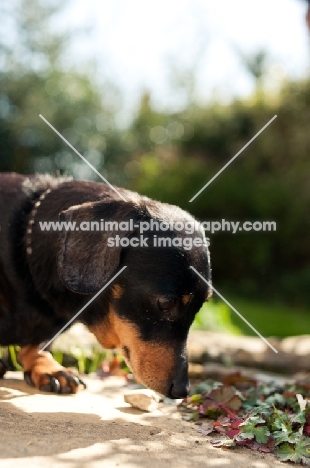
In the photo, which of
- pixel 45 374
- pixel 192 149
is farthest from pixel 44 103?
pixel 45 374

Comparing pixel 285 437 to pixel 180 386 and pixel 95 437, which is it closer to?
pixel 180 386

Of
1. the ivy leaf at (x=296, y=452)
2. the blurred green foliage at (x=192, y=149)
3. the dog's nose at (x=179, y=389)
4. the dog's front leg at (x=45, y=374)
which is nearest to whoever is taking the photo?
the ivy leaf at (x=296, y=452)

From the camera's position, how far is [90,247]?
3520mm

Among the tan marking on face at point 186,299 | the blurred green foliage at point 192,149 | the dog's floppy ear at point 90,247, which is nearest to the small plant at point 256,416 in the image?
the tan marking on face at point 186,299

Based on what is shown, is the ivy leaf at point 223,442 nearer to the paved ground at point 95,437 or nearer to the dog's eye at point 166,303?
the paved ground at point 95,437

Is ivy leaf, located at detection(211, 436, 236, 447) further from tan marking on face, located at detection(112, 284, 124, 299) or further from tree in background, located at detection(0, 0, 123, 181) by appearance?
tree in background, located at detection(0, 0, 123, 181)

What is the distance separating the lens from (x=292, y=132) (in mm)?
16906

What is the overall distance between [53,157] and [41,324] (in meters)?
12.8

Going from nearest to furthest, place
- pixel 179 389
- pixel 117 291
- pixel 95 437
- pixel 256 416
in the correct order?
pixel 95 437, pixel 179 389, pixel 256 416, pixel 117 291

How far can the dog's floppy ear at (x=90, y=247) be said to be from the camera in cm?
346

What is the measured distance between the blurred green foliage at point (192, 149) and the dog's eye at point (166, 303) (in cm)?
1022

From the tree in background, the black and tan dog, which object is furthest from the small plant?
the tree in background

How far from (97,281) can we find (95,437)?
86cm

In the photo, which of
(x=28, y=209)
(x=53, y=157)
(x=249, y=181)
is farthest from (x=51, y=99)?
(x=28, y=209)
